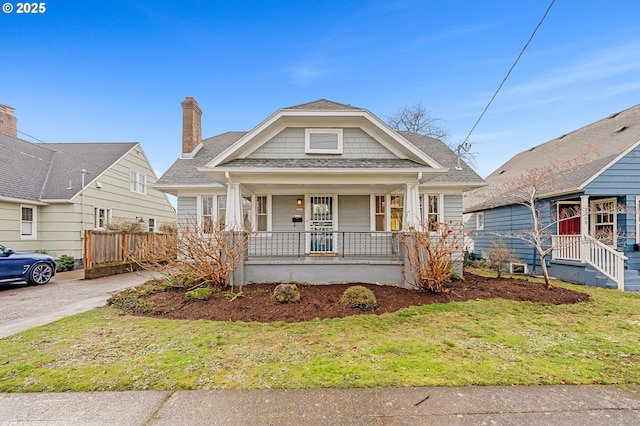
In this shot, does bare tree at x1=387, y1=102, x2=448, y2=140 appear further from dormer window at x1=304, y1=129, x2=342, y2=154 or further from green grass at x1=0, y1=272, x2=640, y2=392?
green grass at x1=0, y1=272, x2=640, y2=392

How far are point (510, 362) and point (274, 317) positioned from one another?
13.4 ft

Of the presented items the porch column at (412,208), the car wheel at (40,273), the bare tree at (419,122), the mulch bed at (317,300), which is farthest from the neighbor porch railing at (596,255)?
the car wheel at (40,273)

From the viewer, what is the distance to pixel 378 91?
63.2 ft

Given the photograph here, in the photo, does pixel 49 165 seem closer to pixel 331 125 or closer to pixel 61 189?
pixel 61 189

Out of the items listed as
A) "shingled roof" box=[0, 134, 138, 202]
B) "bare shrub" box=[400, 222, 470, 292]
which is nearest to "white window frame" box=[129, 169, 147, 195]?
"shingled roof" box=[0, 134, 138, 202]

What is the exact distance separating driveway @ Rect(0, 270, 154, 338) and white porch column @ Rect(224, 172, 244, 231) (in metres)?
Result: 2.80

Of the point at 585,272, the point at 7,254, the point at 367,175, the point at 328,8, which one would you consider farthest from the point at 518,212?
the point at 7,254

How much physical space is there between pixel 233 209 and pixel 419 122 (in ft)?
64.8

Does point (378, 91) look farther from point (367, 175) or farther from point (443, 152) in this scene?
point (367, 175)

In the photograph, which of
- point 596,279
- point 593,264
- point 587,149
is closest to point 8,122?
point 587,149

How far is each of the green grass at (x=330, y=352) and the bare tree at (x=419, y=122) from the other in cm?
1960

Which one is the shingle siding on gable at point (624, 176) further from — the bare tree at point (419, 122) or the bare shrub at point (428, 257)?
the bare tree at point (419, 122)

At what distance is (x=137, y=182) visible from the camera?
59.5 ft

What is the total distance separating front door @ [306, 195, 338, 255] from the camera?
11.0 metres
